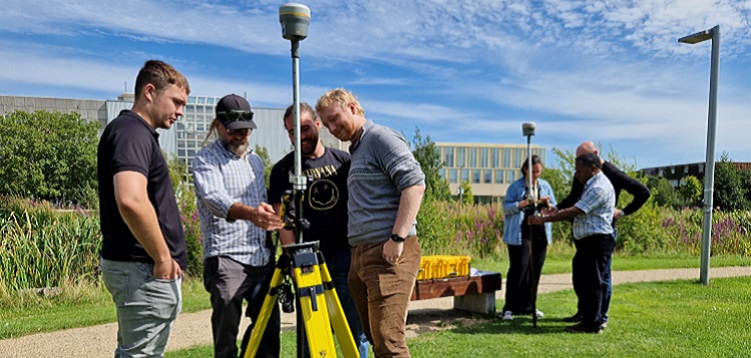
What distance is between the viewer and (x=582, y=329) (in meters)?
5.42

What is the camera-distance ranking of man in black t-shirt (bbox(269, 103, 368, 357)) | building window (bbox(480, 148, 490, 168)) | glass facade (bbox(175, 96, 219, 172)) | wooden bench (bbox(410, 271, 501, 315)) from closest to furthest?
man in black t-shirt (bbox(269, 103, 368, 357)) < wooden bench (bbox(410, 271, 501, 315)) < glass facade (bbox(175, 96, 219, 172)) < building window (bbox(480, 148, 490, 168))

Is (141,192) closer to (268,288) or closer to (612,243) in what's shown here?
(268,288)

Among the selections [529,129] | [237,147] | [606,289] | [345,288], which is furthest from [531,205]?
[237,147]

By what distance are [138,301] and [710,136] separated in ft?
10.3

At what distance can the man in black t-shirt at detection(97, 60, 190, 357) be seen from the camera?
241 centimetres

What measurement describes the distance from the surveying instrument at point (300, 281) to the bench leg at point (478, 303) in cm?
372

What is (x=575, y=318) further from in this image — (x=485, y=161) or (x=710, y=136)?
(x=485, y=161)

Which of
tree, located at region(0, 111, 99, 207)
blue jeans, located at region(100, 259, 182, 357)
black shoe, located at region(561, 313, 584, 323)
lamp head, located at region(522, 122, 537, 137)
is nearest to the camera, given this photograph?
blue jeans, located at region(100, 259, 182, 357)

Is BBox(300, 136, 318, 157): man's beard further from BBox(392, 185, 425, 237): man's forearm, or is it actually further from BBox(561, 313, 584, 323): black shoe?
BBox(561, 313, 584, 323): black shoe

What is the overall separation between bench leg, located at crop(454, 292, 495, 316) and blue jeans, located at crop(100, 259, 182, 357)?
14.4 ft

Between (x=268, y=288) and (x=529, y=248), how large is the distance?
380 cm

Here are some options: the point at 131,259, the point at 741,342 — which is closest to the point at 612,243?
the point at 741,342

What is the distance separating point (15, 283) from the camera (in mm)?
7367

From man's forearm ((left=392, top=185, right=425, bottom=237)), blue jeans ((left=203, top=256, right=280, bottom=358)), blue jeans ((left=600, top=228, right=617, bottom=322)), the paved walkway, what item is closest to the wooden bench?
the paved walkway
